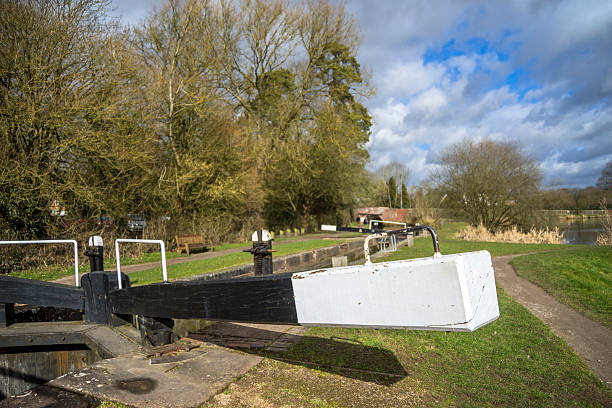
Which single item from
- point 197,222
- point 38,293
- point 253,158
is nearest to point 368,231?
point 38,293

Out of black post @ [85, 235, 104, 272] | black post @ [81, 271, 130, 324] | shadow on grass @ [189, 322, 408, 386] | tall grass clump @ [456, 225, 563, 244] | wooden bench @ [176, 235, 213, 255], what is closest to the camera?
shadow on grass @ [189, 322, 408, 386]

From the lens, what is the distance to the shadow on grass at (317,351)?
3.26 metres

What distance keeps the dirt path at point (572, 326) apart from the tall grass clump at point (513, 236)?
999 centimetres

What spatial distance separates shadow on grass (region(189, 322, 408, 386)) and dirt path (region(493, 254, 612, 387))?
1902mm

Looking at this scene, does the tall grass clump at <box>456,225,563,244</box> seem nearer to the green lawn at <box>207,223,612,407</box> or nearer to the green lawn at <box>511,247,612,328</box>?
the green lawn at <box>511,247,612,328</box>

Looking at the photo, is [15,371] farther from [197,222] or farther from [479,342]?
[197,222]

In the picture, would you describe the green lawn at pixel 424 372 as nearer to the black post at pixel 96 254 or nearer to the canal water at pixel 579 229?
the black post at pixel 96 254

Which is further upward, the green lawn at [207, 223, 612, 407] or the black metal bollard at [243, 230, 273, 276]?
the black metal bollard at [243, 230, 273, 276]

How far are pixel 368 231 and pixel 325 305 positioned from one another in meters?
1.43

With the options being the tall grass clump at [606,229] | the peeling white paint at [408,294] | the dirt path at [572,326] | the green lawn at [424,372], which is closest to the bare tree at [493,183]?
the tall grass clump at [606,229]

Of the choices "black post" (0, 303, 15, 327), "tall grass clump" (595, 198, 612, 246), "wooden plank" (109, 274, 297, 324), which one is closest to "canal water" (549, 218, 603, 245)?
"tall grass clump" (595, 198, 612, 246)

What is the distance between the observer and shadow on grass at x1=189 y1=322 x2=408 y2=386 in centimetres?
326

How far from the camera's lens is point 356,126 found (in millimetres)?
21938

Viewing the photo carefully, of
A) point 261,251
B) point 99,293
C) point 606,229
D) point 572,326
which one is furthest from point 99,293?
point 606,229
